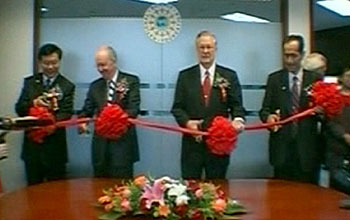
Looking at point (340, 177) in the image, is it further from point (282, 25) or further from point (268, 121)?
point (282, 25)

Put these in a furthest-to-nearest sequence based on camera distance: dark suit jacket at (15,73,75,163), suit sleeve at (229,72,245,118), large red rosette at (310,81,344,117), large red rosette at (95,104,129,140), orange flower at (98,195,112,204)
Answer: dark suit jacket at (15,73,75,163), suit sleeve at (229,72,245,118), large red rosette at (310,81,344,117), large red rosette at (95,104,129,140), orange flower at (98,195,112,204)

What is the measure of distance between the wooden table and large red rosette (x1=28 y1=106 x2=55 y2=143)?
3.21 feet

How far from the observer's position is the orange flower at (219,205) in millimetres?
2570

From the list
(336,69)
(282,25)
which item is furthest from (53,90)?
(336,69)

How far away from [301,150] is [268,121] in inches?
12.3

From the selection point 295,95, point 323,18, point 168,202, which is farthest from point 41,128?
point 323,18

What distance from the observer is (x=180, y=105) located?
4883 millimetres

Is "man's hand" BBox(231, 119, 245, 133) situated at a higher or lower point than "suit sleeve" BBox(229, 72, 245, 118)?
lower

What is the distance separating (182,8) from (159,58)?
472mm

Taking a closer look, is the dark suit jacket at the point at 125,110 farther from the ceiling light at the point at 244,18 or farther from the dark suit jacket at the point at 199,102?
the ceiling light at the point at 244,18

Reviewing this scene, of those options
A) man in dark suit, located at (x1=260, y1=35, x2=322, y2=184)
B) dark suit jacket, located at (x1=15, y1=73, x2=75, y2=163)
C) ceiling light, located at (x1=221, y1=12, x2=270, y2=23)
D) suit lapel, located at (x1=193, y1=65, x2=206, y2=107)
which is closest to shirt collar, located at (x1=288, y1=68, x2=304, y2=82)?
man in dark suit, located at (x1=260, y1=35, x2=322, y2=184)

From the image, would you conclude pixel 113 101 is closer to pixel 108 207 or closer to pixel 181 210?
pixel 108 207

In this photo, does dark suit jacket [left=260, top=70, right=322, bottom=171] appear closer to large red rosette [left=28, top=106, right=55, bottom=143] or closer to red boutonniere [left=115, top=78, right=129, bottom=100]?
red boutonniere [left=115, top=78, right=129, bottom=100]

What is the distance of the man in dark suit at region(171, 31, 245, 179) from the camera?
15.7 feet
